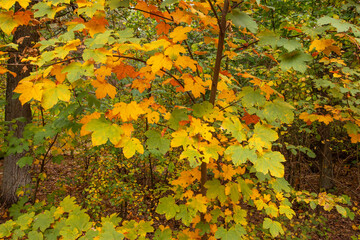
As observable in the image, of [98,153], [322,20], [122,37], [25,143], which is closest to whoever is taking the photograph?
[322,20]

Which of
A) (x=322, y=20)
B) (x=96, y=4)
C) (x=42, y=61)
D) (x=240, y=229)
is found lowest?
(x=240, y=229)

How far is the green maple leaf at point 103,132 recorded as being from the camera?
1413mm

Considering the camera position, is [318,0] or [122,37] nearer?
[122,37]

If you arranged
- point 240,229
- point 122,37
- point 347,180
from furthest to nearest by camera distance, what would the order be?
point 347,180, point 240,229, point 122,37

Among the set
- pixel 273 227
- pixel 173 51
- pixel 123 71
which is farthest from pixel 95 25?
pixel 273 227

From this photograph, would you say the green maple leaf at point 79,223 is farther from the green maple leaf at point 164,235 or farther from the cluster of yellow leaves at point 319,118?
the cluster of yellow leaves at point 319,118

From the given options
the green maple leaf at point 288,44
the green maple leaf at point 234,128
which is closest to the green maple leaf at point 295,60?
the green maple leaf at point 288,44

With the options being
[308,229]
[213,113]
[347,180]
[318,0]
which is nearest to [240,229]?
[213,113]

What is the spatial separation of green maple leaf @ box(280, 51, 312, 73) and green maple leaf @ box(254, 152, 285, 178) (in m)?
0.61

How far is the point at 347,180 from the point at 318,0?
6320 mm

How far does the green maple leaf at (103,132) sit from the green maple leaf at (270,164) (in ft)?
3.15

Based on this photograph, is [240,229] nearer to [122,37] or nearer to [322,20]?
[322,20]

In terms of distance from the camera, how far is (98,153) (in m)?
5.25

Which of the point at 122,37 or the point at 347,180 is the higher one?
the point at 122,37
